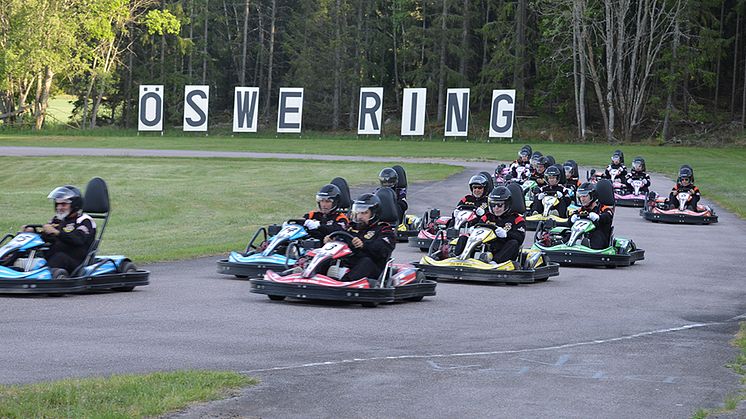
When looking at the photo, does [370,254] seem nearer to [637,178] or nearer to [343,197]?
[343,197]

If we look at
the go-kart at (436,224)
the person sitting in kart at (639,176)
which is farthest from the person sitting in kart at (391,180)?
the person sitting in kart at (639,176)

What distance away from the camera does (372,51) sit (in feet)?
300

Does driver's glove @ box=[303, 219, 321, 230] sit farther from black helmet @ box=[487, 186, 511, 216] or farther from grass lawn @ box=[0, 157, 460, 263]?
grass lawn @ box=[0, 157, 460, 263]

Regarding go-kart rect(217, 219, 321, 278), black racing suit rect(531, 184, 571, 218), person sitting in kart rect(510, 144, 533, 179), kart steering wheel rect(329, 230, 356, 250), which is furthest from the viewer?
person sitting in kart rect(510, 144, 533, 179)

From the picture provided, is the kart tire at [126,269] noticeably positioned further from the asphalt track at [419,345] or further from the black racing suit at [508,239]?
the black racing suit at [508,239]

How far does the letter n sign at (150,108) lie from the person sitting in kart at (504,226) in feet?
205

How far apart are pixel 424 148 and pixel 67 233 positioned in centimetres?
5191

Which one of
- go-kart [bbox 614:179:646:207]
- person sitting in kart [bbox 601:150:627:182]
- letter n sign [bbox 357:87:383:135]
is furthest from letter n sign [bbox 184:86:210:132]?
go-kart [bbox 614:179:646:207]

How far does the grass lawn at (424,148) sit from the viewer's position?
185 feet

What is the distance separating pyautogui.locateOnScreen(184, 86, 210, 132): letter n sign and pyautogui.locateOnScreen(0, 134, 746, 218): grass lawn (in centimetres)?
272

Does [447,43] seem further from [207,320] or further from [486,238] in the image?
[207,320]

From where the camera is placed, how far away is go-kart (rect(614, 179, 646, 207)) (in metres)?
35.3

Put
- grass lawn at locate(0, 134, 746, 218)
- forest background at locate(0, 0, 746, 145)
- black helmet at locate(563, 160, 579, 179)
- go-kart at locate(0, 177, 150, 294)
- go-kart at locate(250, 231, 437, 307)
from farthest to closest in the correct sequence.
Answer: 1. forest background at locate(0, 0, 746, 145)
2. grass lawn at locate(0, 134, 746, 218)
3. black helmet at locate(563, 160, 579, 179)
4. go-kart at locate(0, 177, 150, 294)
5. go-kart at locate(250, 231, 437, 307)

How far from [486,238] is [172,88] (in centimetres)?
7818
